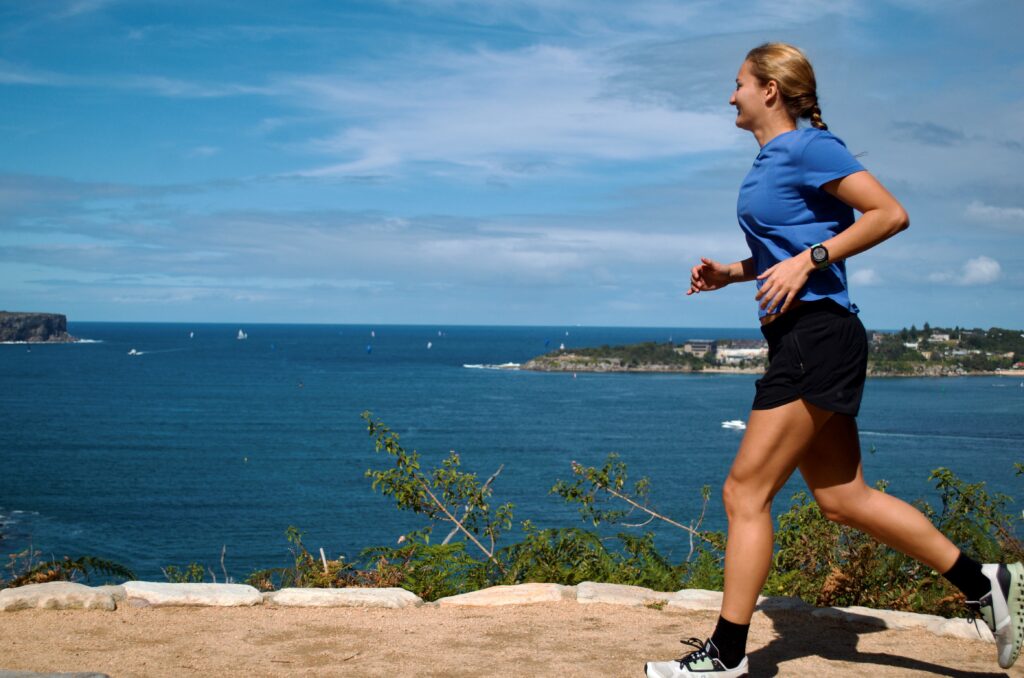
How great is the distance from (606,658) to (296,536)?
3.72 metres

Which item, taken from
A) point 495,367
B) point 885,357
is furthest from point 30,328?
point 885,357

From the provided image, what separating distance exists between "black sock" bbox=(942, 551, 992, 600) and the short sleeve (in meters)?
1.32

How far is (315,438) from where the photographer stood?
183 ft

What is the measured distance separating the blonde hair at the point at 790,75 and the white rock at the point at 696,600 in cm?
235

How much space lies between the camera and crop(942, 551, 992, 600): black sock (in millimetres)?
3312

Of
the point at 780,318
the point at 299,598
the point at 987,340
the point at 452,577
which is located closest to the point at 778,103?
the point at 780,318

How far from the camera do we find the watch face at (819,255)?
3049mm

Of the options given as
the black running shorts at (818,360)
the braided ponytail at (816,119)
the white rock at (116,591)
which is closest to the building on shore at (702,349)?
the white rock at (116,591)

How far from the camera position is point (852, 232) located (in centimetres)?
305

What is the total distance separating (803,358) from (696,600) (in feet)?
6.38

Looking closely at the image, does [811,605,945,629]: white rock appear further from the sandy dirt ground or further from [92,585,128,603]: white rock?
[92,585,128,603]: white rock

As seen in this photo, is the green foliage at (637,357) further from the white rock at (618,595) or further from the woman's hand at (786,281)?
the woman's hand at (786,281)

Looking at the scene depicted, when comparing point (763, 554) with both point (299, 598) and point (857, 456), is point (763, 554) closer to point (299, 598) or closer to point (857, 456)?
point (857, 456)

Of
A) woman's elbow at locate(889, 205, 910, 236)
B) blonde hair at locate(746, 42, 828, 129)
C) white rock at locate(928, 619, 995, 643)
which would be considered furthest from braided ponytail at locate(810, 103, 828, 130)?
white rock at locate(928, 619, 995, 643)
